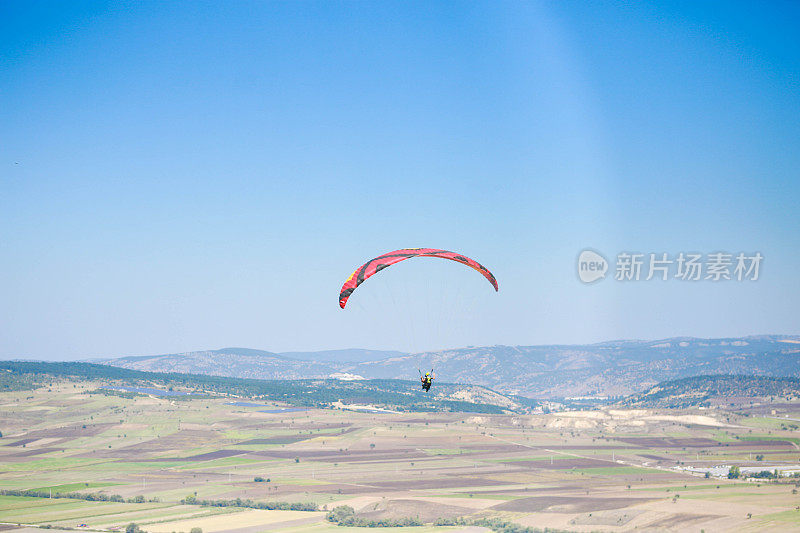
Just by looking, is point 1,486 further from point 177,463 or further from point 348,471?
point 348,471

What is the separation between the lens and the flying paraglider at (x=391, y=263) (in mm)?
49188

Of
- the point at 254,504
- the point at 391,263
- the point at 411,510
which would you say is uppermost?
→ the point at 391,263

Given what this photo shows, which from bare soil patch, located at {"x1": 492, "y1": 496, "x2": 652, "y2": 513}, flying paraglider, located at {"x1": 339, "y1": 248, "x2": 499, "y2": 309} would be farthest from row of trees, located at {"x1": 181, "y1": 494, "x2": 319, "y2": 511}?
flying paraglider, located at {"x1": 339, "y1": 248, "x2": 499, "y2": 309}

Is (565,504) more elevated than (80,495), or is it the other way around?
(565,504)

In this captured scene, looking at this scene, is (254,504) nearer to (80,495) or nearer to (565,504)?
(80,495)

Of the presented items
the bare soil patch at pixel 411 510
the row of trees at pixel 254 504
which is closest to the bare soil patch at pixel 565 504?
the bare soil patch at pixel 411 510

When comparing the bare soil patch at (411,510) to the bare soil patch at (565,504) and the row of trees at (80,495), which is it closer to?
the bare soil patch at (565,504)

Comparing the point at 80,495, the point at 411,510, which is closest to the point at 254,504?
the point at 411,510

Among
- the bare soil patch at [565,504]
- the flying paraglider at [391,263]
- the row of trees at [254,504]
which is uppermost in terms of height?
the flying paraglider at [391,263]

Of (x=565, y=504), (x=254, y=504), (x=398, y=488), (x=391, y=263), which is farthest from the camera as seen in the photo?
(x=398, y=488)

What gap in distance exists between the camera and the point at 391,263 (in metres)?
52.1

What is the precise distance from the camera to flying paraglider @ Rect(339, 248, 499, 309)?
1937 inches

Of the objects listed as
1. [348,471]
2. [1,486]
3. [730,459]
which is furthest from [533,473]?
[1,486]

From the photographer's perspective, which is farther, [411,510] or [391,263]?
[411,510]
